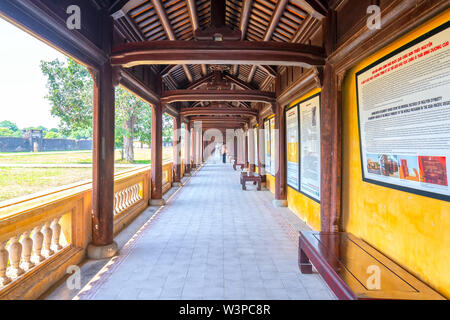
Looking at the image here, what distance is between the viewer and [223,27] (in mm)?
3568

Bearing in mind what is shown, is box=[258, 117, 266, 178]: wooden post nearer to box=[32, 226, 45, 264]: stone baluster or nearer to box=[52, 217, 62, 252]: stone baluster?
box=[52, 217, 62, 252]: stone baluster

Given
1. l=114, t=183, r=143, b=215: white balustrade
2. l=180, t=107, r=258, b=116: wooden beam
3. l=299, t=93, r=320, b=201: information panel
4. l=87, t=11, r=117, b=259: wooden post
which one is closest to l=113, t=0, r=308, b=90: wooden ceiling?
l=87, t=11, r=117, b=259: wooden post

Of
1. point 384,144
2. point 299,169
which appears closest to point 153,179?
point 299,169

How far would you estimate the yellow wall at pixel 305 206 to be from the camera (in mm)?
4652

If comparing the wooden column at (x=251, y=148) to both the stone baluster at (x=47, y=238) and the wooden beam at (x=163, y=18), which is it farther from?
the stone baluster at (x=47, y=238)

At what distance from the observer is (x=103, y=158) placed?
11.9 feet

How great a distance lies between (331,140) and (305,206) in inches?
81.3

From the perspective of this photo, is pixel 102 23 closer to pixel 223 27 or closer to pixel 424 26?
pixel 223 27

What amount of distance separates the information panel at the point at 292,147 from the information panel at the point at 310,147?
31 cm

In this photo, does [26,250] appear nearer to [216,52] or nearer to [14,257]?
[14,257]

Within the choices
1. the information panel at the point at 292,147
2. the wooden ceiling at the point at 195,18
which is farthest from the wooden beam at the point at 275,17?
the information panel at the point at 292,147

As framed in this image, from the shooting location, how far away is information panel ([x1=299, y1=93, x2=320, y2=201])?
14.8ft

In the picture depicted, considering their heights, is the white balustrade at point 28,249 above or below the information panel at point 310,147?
below

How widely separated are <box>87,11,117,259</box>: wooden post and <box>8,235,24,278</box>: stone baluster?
1.15m
